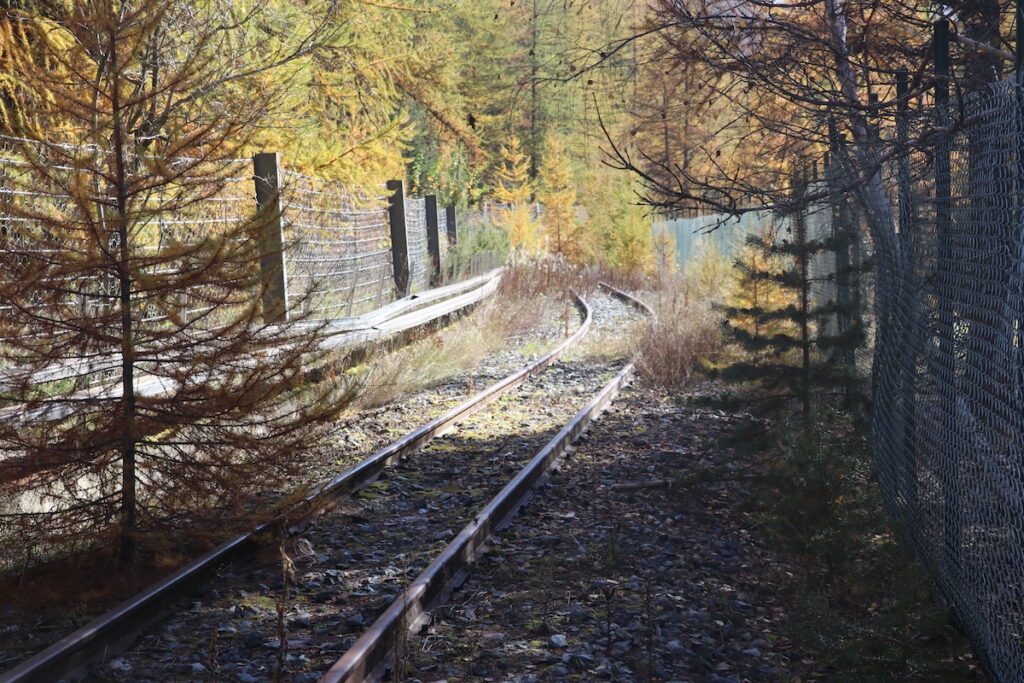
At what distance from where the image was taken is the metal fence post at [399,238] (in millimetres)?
16594

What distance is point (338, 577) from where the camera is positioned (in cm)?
532

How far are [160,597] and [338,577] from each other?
95 centimetres

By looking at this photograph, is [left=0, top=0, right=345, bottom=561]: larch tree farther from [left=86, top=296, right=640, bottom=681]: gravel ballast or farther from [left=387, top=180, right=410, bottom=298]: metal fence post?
[left=387, top=180, right=410, bottom=298]: metal fence post

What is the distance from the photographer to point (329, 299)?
13336mm

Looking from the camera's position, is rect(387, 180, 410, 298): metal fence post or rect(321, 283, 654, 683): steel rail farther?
rect(387, 180, 410, 298): metal fence post

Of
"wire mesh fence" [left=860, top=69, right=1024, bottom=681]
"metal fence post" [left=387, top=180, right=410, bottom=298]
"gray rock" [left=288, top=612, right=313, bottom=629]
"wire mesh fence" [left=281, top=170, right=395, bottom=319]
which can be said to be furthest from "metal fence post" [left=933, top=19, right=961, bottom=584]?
"metal fence post" [left=387, top=180, right=410, bottom=298]

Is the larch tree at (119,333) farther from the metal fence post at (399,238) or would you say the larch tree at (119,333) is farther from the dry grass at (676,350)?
the metal fence post at (399,238)

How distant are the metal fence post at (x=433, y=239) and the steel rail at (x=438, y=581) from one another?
1141 centimetres

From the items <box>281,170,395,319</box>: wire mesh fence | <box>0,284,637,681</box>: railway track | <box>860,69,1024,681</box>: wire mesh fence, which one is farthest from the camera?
<box>281,170,395,319</box>: wire mesh fence

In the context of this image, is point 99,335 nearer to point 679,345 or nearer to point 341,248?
point 679,345

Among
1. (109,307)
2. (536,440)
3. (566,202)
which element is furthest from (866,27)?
(566,202)

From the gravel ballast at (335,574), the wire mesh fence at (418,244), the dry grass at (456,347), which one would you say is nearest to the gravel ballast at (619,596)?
the gravel ballast at (335,574)

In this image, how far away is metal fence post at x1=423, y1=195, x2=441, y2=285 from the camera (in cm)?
1953

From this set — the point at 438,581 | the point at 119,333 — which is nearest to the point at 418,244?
the point at 119,333
